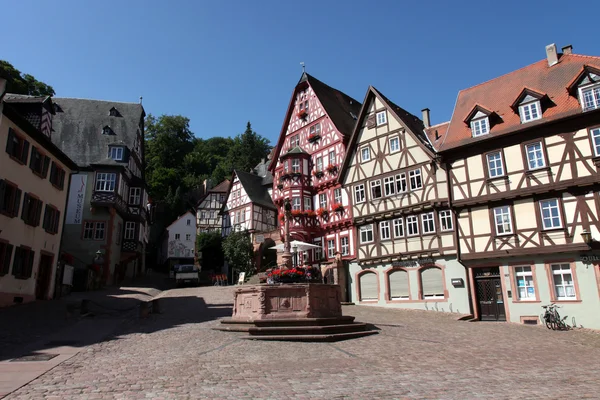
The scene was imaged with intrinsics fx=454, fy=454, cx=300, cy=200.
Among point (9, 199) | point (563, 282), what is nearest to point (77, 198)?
point (9, 199)

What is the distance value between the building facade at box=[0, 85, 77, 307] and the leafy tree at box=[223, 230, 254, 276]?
16.5 metres

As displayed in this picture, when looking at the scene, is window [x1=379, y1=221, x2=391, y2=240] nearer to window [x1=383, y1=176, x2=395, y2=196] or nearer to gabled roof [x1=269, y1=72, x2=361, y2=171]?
window [x1=383, y1=176, x2=395, y2=196]

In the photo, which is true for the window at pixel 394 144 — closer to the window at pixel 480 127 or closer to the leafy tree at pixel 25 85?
the window at pixel 480 127

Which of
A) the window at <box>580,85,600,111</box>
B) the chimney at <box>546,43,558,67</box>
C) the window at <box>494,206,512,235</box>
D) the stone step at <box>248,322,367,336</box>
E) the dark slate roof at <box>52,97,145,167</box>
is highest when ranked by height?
the dark slate roof at <box>52,97,145,167</box>

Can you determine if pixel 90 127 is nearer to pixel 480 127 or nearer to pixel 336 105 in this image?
pixel 336 105

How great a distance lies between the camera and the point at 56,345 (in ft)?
40.2

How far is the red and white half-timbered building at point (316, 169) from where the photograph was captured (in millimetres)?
31469

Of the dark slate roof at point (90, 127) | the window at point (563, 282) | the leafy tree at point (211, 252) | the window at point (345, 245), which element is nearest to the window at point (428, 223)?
the window at point (563, 282)

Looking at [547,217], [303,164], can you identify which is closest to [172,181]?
[303,164]

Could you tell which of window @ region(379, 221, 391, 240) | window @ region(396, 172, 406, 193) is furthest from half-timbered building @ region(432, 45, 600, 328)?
window @ region(379, 221, 391, 240)

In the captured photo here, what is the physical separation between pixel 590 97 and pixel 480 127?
4.94 metres

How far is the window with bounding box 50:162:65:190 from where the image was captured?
23734 mm

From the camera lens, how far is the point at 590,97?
19625mm

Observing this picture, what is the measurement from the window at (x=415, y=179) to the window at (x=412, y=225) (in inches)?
66.9
